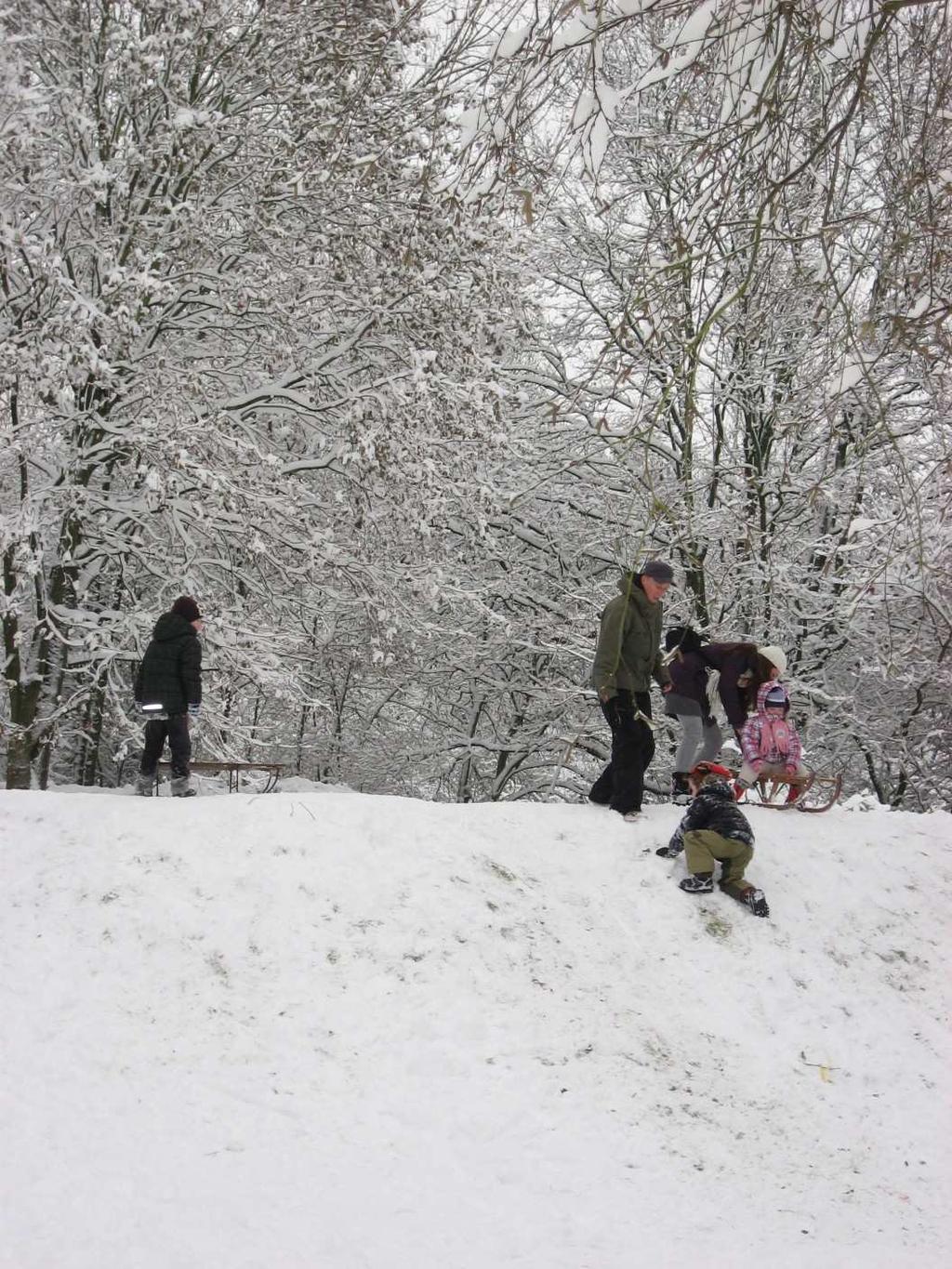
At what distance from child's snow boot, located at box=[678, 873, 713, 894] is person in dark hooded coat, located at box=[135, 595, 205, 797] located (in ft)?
11.9

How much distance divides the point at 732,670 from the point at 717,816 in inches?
67.0

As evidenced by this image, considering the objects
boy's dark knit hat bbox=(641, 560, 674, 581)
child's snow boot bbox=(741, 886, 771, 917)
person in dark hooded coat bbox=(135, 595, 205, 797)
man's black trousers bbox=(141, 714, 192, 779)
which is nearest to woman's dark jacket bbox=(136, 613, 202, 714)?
person in dark hooded coat bbox=(135, 595, 205, 797)

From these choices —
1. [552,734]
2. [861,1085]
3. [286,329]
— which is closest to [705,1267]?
[861,1085]

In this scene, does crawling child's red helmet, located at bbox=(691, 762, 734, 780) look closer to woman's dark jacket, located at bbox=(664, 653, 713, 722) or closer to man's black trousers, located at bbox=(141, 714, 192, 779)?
woman's dark jacket, located at bbox=(664, 653, 713, 722)

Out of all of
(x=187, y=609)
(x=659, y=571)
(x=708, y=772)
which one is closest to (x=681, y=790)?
(x=708, y=772)

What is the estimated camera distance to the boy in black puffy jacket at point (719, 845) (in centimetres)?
648

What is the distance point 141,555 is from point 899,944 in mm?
7499

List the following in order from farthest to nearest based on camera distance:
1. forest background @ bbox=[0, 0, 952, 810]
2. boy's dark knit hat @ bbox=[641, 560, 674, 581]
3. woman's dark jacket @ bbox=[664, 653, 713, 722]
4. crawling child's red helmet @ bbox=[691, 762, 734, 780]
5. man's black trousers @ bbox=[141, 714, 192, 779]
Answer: forest background @ bbox=[0, 0, 952, 810]
woman's dark jacket @ bbox=[664, 653, 713, 722]
man's black trousers @ bbox=[141, 714, 192, 779]
crawling child's red helmet @ bbox=[691, 762, 734, 780]
boy's dark knit hat @ bbox=[641, 560, 674, 581]

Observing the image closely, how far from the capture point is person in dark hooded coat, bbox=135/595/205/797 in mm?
7699

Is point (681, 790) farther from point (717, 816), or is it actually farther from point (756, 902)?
point (756, 902)

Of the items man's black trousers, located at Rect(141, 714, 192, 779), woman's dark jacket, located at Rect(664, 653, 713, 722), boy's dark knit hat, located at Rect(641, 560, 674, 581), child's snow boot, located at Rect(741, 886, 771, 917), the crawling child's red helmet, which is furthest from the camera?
woman's dark jacket, located at Rect(664, 653, 713, 722)

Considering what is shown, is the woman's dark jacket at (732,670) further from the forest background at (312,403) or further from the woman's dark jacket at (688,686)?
the forest background at (312,403)

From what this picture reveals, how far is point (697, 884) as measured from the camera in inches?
255

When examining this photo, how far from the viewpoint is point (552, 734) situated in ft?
51.3
